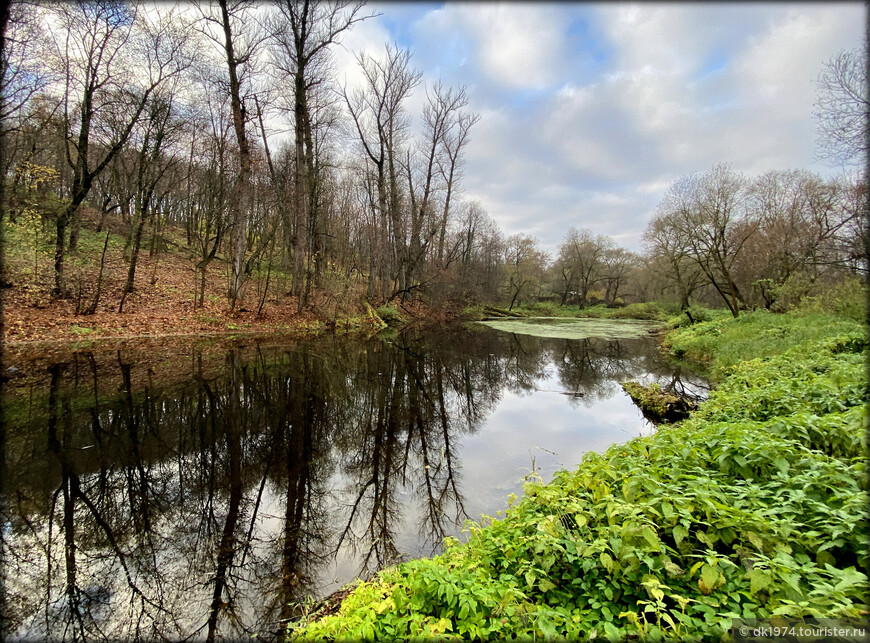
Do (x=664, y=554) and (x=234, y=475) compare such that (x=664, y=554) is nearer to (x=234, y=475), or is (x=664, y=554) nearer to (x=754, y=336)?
(x=234, y=475)

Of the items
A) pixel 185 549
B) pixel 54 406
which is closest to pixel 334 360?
pixel 54 406

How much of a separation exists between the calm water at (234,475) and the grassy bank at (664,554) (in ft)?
3.66

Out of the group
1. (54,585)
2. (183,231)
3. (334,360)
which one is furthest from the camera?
(183,231)

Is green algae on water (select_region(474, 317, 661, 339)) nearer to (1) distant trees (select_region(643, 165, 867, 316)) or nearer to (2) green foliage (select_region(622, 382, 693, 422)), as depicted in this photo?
(1) distant trees (select_region(643, 165, 867, 316))

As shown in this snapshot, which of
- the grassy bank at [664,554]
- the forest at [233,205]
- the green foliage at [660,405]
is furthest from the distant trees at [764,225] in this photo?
the grassy bank at [664,554]

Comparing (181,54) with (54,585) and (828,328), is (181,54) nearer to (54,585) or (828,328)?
(54,585)

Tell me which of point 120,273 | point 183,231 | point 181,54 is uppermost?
point 181,54

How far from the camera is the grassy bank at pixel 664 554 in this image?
1.73 m

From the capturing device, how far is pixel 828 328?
9.86m

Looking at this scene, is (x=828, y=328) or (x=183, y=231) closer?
(x=828, y=328)

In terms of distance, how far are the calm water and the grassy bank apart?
3.66 feet

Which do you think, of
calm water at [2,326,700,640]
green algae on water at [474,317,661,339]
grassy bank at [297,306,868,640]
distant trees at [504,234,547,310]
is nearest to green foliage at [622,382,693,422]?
calm water at [2,326,700,640]

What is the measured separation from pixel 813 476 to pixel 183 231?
40533 millimetres

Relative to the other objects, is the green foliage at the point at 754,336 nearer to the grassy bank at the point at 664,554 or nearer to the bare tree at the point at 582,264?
the grassy bank at the point at 664,554
